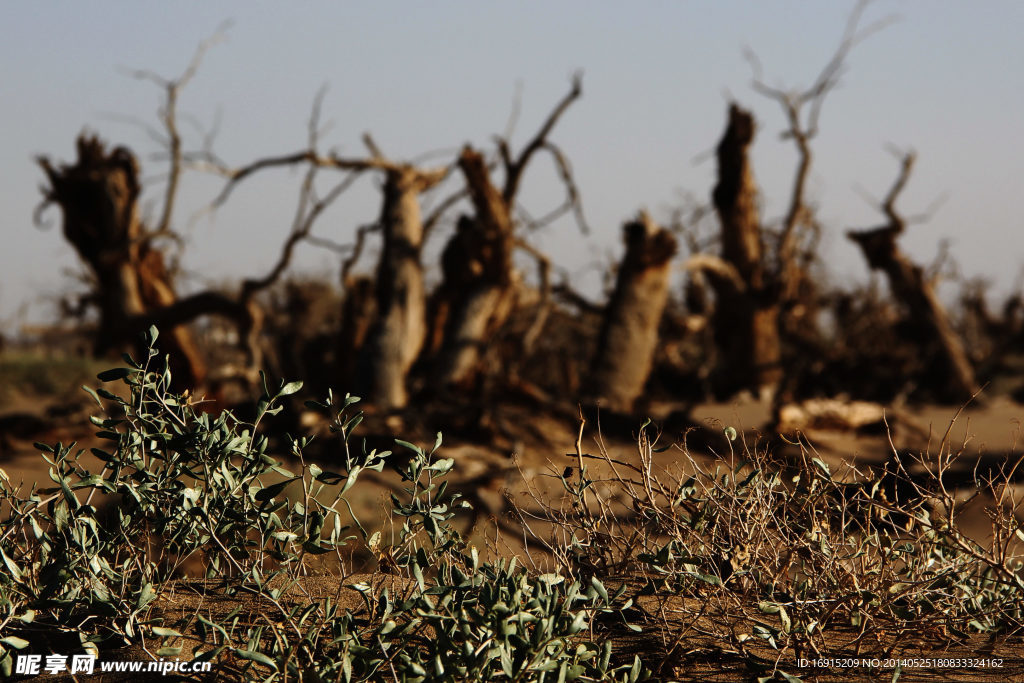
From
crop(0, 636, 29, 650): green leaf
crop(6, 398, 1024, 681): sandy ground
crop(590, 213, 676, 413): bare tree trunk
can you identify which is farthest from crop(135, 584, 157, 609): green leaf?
crop(590, 213, 676, 413): bare tree trunk

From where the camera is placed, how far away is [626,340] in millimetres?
14125

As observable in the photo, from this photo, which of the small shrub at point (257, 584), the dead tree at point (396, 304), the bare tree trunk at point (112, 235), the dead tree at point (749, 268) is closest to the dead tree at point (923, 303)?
the dead tree at point (749, 268)

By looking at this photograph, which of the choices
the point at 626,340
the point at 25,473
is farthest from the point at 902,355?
the point at 25,473

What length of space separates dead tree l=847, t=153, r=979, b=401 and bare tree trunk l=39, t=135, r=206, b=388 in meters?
10.8

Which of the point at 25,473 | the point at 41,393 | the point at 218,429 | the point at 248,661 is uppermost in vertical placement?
the point at 218,429

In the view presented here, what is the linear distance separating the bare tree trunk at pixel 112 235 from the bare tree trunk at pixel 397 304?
2.25 meters

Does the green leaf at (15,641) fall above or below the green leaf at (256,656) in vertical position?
below

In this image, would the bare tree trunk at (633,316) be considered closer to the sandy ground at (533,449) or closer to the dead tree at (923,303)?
the sandy ground at (533,449)

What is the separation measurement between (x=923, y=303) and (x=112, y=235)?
12500 mm

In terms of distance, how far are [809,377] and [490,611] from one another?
15.5m

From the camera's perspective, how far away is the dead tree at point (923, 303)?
17.0m

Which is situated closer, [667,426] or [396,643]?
[396,643]

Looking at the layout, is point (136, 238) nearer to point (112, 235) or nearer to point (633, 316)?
point (112, 235)

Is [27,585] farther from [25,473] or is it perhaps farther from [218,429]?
[25,473]
